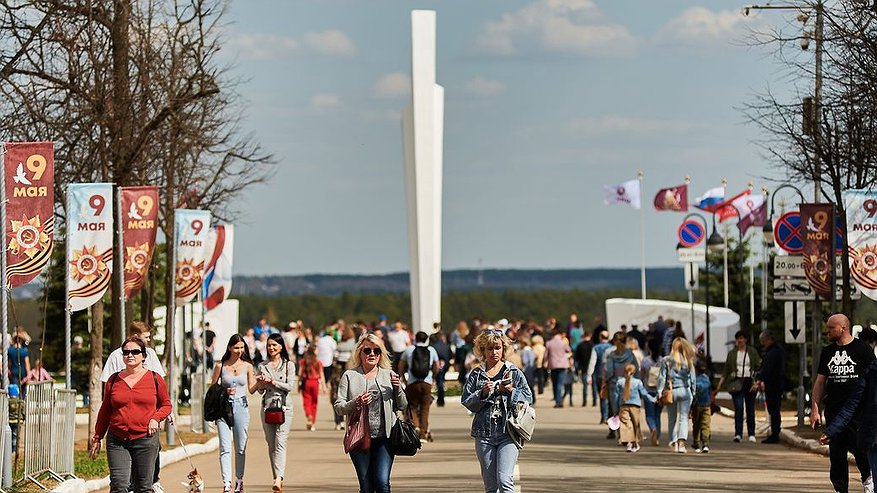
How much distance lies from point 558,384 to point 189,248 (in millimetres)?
15775

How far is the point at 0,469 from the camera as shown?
1709 centimetres

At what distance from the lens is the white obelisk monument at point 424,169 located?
196 ft

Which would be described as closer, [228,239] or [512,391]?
[512,391]

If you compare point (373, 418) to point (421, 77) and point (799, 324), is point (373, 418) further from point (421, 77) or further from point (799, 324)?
point (421, 77)

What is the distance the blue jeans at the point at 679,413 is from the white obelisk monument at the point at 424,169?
109 ft

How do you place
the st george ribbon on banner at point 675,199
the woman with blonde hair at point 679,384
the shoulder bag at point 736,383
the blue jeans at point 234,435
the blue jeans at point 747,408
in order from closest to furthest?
the blue jeans at point 234,435, the woman with blonde hair at point 679,384, the shoulder bag at point 736,383, the blue jeans at point 747,408, the st george ribbon on banner at point 675,199

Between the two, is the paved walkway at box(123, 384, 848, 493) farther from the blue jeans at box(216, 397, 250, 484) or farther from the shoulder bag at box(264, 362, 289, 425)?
the shoulder bag at box(264, 362, 289, 425)

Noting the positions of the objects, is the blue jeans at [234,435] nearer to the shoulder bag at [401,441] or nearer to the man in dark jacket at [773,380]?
the shoulder bag at [401,441]

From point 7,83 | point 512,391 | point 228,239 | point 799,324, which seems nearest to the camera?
point 512,391

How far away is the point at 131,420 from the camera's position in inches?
583

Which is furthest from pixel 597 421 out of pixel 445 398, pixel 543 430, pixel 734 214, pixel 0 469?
pixel 734 214

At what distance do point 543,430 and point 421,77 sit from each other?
29853 mm

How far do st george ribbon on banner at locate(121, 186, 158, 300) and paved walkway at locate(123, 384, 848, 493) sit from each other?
271 cm

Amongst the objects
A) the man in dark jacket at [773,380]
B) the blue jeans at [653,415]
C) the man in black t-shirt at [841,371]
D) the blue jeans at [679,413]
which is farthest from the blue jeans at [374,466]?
the man in dark jacket at [773,380]
